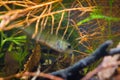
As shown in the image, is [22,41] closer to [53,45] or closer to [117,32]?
[53,45]

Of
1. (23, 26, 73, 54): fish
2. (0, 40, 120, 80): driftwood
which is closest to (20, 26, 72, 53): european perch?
(23, 26, 73, 54): fish

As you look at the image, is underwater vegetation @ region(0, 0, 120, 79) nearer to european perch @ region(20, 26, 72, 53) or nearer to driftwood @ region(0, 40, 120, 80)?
european perch @ region(20, 26, 72, 53)

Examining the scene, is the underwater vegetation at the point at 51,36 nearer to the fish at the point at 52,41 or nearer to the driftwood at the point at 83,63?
the fish at the point at 52,41

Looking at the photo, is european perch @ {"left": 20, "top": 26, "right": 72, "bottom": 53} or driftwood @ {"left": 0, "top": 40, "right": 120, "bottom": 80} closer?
driftwood @ {"left": 0, "top": 40, "right": 120, "bottom": 80}

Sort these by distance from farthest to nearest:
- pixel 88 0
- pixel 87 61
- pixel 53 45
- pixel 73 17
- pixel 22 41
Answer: pixel 73 17 < pixel 88 0 < pixel 22 41 < pixel 53 45 < pixel 87 61

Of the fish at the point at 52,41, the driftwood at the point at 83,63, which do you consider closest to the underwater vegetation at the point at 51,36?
the fish at the point at 52,41

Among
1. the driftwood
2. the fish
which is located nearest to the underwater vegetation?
the fish

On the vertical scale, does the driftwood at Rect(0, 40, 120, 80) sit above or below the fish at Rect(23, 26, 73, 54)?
below

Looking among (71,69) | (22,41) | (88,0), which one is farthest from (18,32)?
(71,69)
